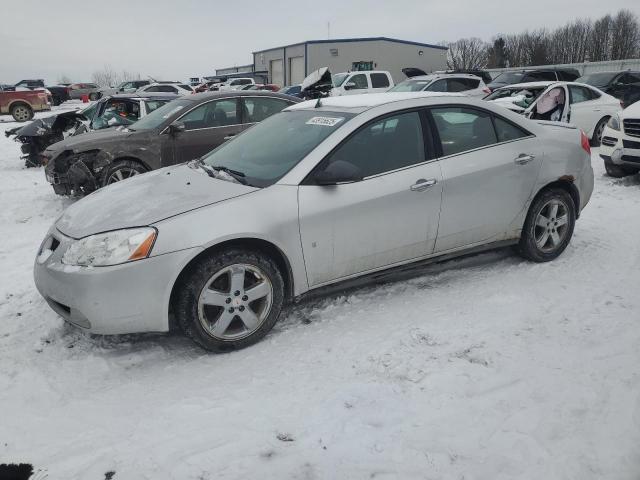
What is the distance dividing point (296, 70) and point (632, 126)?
126 ft

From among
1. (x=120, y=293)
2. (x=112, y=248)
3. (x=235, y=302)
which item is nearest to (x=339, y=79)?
(x=235, y=302)

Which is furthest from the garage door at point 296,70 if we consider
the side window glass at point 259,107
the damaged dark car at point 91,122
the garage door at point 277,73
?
the side window glass at point 259,107

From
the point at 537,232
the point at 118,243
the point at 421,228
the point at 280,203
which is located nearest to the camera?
the point at 118,243

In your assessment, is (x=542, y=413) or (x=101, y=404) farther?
(x=101, y=404)

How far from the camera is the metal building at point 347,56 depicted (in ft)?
134

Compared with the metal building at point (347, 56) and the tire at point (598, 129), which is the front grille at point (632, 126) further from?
the metal building at point (347, 56)

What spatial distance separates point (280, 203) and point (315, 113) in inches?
44.7

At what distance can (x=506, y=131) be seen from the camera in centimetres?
430

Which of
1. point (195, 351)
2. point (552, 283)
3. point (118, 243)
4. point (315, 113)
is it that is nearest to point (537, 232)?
point (552, 283)

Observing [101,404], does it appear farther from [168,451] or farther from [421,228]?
[421,228]

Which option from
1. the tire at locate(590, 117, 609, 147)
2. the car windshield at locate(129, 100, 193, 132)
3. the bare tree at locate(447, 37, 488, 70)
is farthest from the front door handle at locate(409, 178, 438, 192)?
the bare tree at locate(447, 37, 488, 70)

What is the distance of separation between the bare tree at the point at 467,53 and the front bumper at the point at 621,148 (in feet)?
217

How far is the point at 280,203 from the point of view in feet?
10.8

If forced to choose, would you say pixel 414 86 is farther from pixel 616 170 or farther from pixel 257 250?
pixel 257 250
